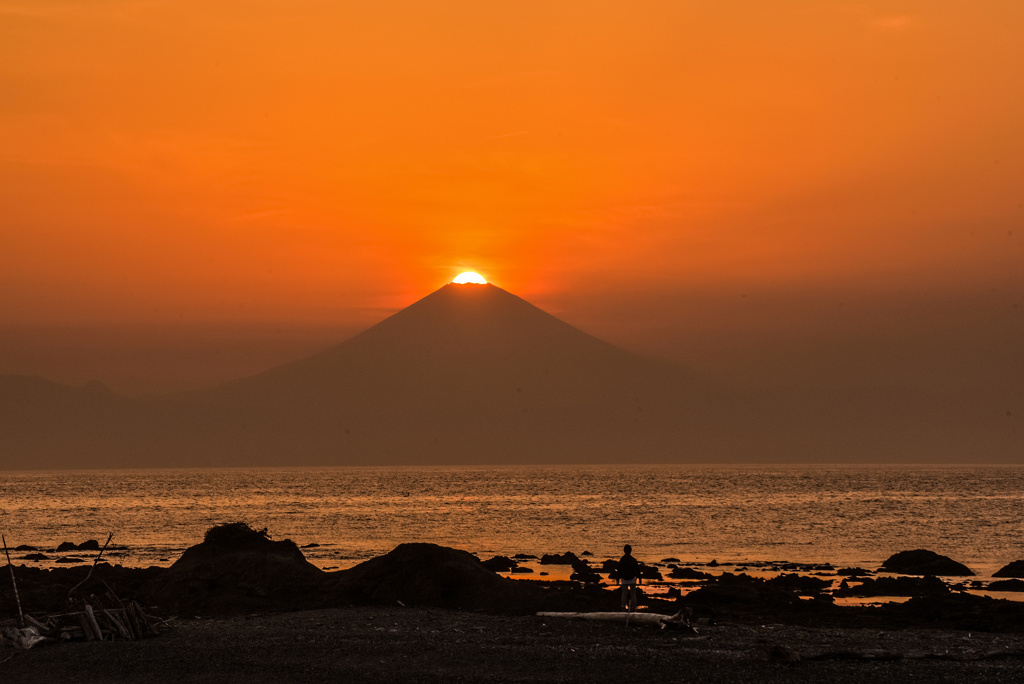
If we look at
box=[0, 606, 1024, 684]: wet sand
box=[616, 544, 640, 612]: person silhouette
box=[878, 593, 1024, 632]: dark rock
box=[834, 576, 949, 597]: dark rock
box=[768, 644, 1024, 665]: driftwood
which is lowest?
box=[834, 576, 949, 597]: dark rock

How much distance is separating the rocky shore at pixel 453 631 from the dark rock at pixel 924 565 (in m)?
11.2

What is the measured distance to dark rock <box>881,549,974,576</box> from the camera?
44969 millimetres

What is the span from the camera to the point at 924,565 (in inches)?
1779

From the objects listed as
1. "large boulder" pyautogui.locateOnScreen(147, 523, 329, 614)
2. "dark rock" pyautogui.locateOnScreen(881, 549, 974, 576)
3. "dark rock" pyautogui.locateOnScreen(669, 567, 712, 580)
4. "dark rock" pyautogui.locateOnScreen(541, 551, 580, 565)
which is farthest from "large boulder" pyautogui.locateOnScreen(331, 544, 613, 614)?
"dark rock" pyautogui.locateOnScreen(881, 549, 974, 576)

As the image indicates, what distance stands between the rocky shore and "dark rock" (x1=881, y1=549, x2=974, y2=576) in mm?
11231

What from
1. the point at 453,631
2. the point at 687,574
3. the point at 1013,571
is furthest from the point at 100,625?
the point at 1013,571

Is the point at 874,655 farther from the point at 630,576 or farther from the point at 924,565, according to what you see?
the point at 924,565

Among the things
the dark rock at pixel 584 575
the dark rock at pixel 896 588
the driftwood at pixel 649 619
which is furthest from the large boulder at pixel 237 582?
the dark rock at pixel 896 588

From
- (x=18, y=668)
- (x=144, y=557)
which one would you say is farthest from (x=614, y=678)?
(x=144, y=557)

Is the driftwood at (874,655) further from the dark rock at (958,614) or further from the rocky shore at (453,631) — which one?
the dark rock at (958,614)

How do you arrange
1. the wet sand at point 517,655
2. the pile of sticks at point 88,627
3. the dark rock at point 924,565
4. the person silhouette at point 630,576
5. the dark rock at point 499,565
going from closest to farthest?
the wet sand at point 517,655, the pile of sticks at point 88,627, the person silhouette at point 630,576, the dark rock at point 924,565, the dark rock at point 499,565

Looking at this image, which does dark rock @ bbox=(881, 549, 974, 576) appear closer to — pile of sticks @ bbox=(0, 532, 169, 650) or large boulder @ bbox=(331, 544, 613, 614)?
large boulder @ bbox=(331, 544, 613, 614)

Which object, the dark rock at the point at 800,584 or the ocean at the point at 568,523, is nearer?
the dark rock at the point at 800,584

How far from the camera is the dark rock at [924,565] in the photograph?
4497 cm
